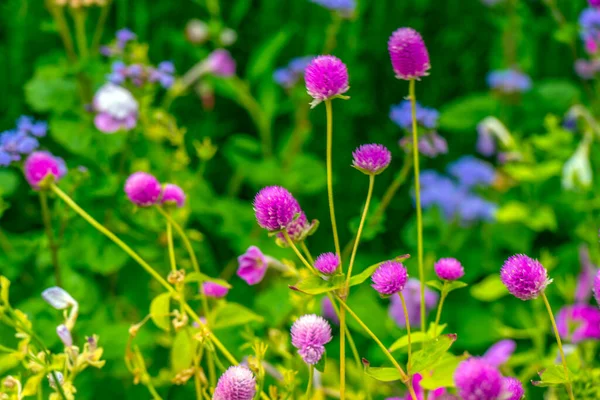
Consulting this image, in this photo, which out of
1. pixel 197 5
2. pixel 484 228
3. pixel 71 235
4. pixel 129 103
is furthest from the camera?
pixel 197 5

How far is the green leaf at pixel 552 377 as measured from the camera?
2.12ft

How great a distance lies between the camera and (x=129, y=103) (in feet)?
4.58

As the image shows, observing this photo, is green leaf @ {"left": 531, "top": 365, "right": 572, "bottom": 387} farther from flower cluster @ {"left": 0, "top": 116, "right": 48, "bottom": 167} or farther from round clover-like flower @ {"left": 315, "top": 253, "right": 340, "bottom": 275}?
flower cluster @ {"left": 0, "top": 116, "right": 48, "bottom": 167}

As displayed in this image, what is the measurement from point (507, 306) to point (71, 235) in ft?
3.55

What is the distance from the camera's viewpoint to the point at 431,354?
2.15 ft

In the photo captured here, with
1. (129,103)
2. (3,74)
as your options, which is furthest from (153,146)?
(3,74)

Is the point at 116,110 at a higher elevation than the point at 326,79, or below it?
below

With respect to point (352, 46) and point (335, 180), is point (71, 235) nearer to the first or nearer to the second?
point (335, 180)

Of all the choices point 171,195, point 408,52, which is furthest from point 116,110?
point 408,52

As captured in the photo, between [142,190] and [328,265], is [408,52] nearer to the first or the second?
[328,265]

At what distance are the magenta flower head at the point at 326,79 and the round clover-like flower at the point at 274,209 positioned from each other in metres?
0.08

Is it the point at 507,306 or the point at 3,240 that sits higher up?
the point at 3,240

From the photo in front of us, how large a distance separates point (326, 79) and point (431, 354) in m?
0.24

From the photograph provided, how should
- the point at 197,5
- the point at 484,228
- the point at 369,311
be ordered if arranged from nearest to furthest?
the point at 369,311 < the point at 484,228 < the point at 197,5
